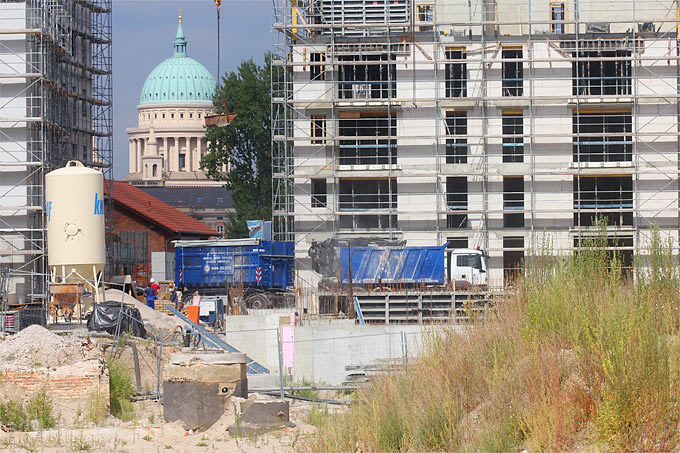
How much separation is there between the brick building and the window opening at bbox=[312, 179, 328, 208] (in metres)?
Result: 20.0

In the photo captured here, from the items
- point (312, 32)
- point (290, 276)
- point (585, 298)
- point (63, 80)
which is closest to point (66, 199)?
point (290, 276)

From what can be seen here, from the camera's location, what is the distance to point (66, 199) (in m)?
37.3

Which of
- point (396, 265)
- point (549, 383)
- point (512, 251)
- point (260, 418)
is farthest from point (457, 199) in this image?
point (549, 383)

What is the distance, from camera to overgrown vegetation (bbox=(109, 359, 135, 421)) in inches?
860

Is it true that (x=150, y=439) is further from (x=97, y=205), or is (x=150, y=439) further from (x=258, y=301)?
(x=258, y=301)

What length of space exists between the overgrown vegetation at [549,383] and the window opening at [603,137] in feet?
103

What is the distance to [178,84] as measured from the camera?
634ft

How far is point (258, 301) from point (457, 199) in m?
11.2

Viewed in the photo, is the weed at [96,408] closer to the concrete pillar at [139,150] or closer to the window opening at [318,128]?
the window opening at [318,128]

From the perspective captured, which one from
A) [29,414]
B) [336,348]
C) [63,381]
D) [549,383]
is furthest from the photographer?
[336,348]

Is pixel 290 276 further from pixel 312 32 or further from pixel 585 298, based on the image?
pixel 585 298

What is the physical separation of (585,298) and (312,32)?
115ft

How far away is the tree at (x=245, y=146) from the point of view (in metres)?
74.9

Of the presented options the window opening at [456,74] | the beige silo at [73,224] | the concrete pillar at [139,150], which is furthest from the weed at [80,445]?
the concrete pillar at [139,150]
